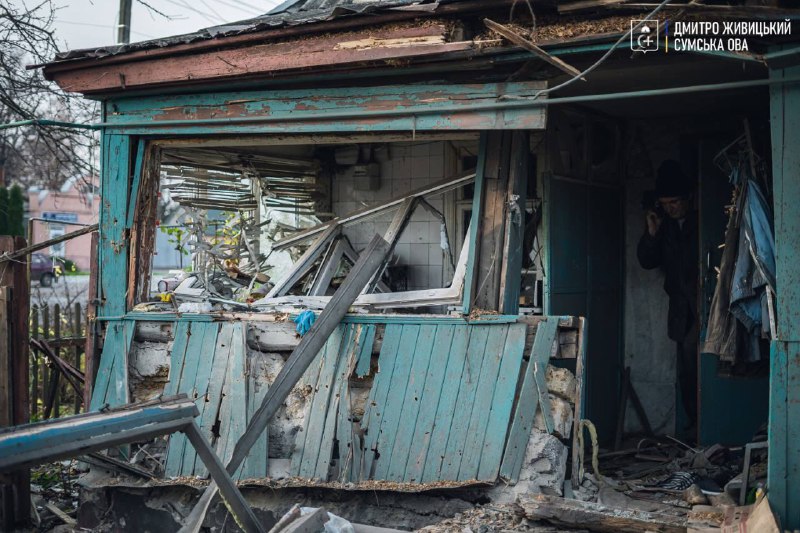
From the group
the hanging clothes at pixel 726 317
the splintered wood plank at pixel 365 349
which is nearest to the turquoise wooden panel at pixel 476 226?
the splintered wood plank at pixel 365 349

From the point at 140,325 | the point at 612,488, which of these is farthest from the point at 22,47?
the point at 612,488

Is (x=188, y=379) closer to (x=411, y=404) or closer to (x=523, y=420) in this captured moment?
(x=411, y=404)

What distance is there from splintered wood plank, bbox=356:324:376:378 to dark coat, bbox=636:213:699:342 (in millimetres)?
3035

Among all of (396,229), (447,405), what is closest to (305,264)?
(396,229)

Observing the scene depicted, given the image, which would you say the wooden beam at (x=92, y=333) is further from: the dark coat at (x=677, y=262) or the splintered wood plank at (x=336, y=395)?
the dark coat at (x=677, y=262)

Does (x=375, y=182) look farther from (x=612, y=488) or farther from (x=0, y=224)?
(x=0, y=224)

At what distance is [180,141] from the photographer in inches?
309

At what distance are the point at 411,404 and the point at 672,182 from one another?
3.56 metres

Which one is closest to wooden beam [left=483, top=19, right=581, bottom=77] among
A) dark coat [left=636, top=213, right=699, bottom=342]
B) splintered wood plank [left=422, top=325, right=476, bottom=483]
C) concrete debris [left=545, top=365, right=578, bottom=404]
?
splintered wood plank [left=422, top=325, right=476, bottom=483]

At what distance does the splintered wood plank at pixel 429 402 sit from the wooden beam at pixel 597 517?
0.93m

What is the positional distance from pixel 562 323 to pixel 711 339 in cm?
112

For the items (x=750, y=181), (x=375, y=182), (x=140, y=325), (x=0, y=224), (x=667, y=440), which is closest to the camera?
(x=750, y=181)

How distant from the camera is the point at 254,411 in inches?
282

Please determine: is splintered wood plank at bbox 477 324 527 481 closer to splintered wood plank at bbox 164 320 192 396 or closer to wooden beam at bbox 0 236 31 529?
splintered wood plank at bbox 164 320 192 396
